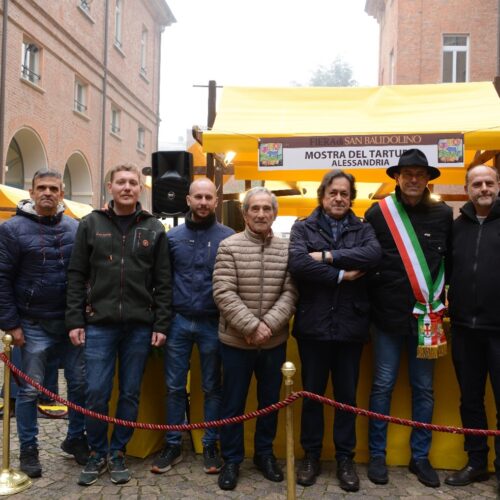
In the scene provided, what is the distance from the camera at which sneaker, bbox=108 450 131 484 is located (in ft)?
12.0

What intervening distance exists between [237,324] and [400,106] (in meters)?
3.48

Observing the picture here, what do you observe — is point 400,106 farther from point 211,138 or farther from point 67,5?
point 67,5

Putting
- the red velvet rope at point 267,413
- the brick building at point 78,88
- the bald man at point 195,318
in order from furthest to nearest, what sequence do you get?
the brick building at point 78,88, the bald man at point 195,318, the red velvet rope at point 267,413

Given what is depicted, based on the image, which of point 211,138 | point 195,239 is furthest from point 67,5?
point 195,239

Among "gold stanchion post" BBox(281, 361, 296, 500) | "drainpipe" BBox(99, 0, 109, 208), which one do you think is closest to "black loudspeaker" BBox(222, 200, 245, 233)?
"gold stanchion post" BBox(281, 361, 296, 500)

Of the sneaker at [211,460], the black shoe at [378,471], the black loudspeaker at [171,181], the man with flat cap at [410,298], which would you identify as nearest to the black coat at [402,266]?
the man with flat cap at [410,298]

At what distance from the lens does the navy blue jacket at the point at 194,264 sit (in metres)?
3.76

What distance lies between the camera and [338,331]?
3.48 metres

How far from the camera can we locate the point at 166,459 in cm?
389

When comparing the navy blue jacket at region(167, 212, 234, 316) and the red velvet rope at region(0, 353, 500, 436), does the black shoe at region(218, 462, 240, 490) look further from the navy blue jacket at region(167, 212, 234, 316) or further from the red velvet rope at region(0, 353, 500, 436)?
the navy blue jacket at region(167, 212, 234, 316)

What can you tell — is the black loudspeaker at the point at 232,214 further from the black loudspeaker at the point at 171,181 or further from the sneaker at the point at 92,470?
the sneaker at the point at 92,470

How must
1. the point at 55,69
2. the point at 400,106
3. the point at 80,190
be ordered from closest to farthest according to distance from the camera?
the point at 400,106
the point at 55,69
the point at 80,190

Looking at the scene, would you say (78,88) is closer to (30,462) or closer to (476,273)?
(30,462)

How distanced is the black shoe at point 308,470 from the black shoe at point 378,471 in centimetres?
36
